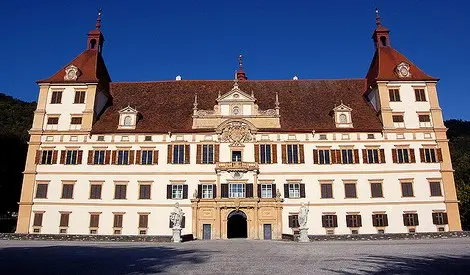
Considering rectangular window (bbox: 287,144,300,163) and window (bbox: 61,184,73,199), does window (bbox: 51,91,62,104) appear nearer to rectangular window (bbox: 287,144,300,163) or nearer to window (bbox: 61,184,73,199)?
window (bbox: 61,184,73,199)

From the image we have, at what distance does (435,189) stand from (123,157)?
96.6ft

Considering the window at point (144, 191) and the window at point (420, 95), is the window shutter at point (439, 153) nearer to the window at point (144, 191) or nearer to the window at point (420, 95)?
the window at point (420, 95)

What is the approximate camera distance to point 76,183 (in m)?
36.4

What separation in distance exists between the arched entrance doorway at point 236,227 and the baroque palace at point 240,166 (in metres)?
0.12

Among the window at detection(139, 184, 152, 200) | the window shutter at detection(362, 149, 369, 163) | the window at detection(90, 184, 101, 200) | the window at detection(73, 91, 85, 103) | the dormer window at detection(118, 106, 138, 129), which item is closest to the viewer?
the window at detection(139, 184, 152, 200)

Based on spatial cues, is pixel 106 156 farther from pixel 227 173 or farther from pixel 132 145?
pixel 227 173

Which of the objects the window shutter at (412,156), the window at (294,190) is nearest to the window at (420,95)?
the window shutter at (412,156)

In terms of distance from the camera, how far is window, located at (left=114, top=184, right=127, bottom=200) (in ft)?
119

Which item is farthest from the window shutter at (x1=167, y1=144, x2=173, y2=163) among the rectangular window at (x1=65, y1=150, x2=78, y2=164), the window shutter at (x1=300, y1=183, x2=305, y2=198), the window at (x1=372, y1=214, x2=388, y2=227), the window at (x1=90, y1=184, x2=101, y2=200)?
the window at (x1=372, y1=214, x2=388, y2=227)

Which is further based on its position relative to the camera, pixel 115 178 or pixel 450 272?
pixel 115 178

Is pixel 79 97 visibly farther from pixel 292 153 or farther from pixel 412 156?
pixel 412 156

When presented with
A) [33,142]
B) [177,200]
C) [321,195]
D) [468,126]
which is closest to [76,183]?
[33,142]

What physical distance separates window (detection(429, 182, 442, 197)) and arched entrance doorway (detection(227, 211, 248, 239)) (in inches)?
699

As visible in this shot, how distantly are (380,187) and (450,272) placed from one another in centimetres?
2620
